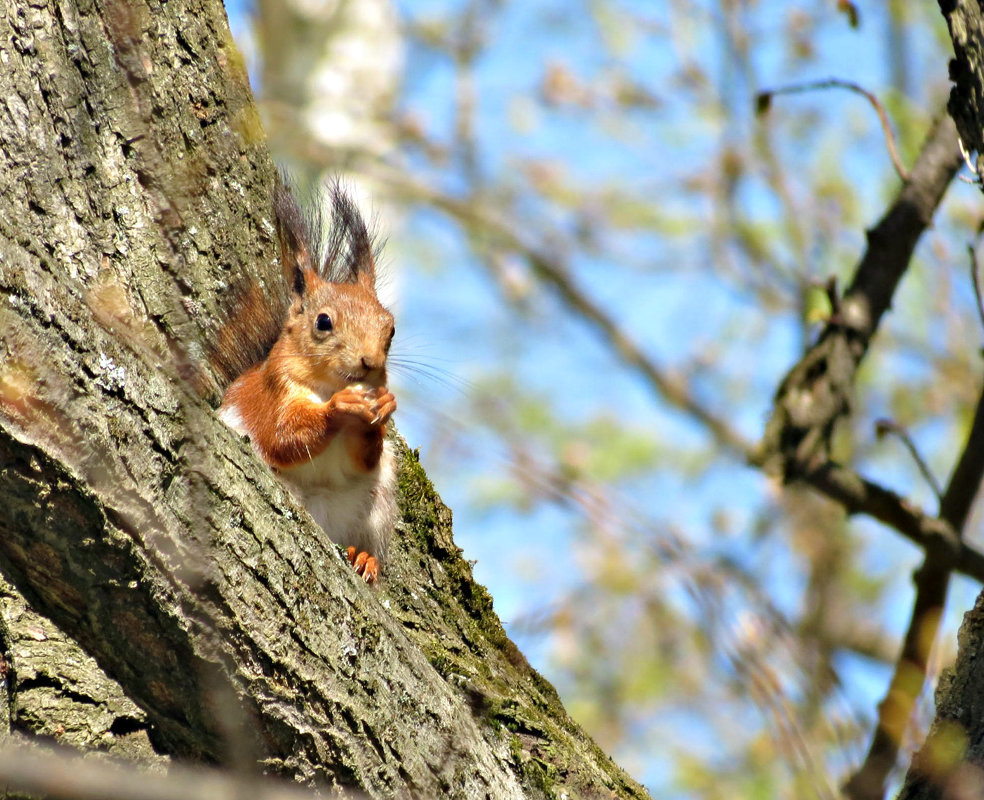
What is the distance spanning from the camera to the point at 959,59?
2197 mm

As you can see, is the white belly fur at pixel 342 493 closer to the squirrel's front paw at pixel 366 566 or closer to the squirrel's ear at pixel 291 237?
the squirrel's front paw at pixel 366 566

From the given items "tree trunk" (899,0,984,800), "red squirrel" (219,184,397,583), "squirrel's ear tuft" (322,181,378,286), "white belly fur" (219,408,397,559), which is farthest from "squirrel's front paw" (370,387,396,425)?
"tree trunk" (899,0,984,800)

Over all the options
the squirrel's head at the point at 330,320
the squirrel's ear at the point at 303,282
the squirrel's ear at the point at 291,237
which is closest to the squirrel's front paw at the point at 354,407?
the squirrel's head at the point at 330,320

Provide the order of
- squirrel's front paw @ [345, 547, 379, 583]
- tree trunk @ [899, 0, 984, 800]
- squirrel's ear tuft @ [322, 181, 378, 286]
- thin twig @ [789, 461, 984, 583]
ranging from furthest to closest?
squirrel's ear tuft @ [322, 181, 378, 286] < thin twig @ [789, 461, 984, 583] < squirrel's front paw @ [345, 547, 379, 583] < tree trunk @ [899, 0, 984, 800]

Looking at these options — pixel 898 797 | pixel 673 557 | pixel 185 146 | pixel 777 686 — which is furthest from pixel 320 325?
pixel 898 797

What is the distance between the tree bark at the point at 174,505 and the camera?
1.58 meters

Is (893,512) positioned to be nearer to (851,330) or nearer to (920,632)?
(920,632)

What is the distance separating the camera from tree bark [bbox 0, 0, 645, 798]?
1584 mm

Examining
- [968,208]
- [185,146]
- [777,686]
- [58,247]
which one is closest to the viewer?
[58,247]

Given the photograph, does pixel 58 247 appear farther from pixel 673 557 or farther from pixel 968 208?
pixel 968 208

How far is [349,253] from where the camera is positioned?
3.55m

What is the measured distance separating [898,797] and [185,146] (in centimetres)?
212

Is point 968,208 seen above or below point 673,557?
above

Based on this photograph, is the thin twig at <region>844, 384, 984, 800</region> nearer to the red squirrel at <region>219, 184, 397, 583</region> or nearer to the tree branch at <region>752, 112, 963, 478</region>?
the tree branch at <region>752, 112, 963, 478</region>
